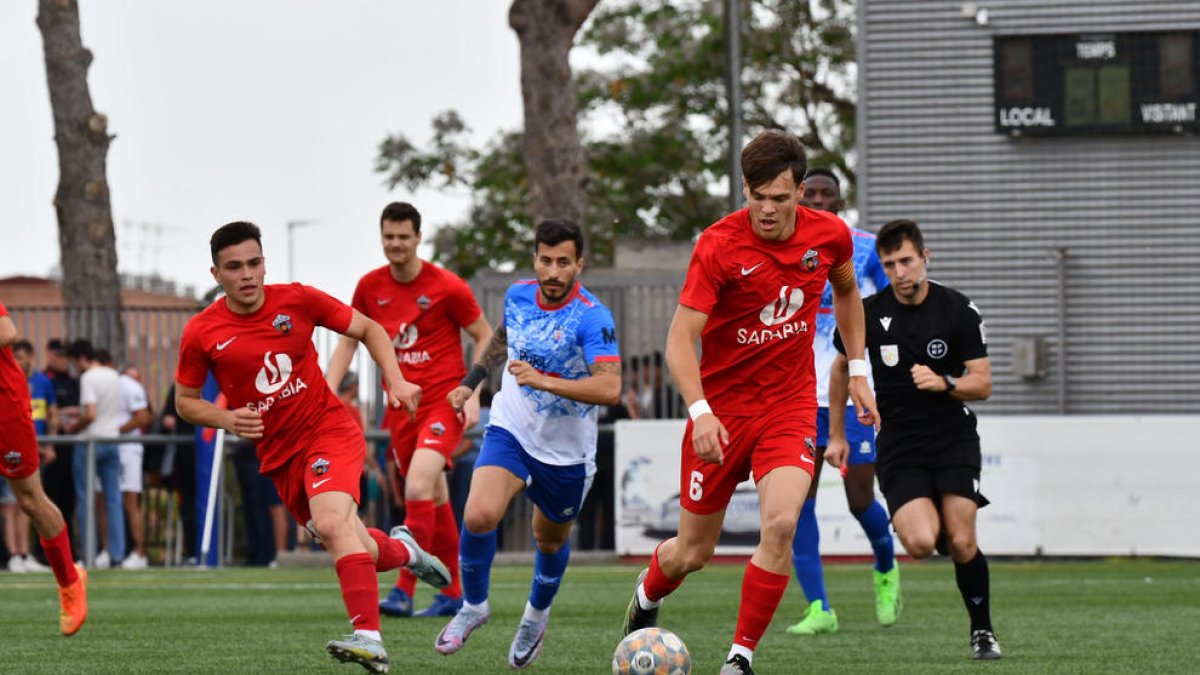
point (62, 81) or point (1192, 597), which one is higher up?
point (62, 81)

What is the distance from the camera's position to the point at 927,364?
375 inches

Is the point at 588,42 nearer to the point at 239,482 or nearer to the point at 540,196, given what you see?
the point at 540,196

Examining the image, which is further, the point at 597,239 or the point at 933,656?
the point at 597,239

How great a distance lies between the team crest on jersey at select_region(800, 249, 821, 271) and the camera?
783 cm

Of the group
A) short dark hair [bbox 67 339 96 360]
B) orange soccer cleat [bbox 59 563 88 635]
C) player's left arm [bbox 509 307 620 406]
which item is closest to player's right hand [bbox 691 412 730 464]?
player's left arm [bbox 509 307 620 406]

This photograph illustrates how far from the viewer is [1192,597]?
13.8 meters

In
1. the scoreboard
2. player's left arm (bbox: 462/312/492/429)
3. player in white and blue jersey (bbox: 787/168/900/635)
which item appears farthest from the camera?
the scoreboard

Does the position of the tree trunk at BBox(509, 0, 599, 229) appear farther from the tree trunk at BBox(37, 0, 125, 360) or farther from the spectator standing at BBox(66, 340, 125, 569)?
Answer: the spectator standing at BBox(66, 340, 125, 569)

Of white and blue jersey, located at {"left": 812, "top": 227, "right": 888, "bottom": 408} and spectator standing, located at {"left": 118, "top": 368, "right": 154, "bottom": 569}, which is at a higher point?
white and blue jersey, located at {"left": 812, "top": 227, "right": 888, "bottom": 408}

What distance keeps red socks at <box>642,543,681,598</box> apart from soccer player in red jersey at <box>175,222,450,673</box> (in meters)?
1.17

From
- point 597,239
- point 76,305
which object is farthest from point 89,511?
point 597,239

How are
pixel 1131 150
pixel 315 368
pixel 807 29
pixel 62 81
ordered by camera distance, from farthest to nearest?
pixel 807 29 < pixel 1131 150 < pixel 62 81 < pixel 315 368

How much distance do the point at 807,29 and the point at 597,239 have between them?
19.3 feet

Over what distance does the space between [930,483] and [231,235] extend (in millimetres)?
3441
